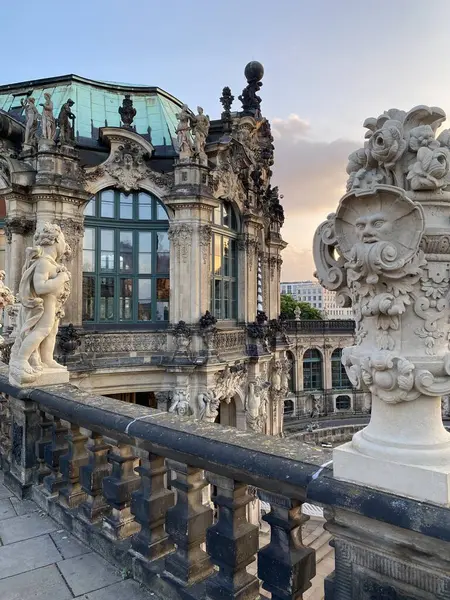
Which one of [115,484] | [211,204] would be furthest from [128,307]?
[115,484]

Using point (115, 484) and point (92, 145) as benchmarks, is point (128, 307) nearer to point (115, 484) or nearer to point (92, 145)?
point (92, 145)

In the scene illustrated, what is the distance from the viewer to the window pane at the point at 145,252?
14492 millimetres

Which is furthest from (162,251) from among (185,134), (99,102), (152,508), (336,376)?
(336,376)

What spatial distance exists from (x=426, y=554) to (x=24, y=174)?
1393 centimetres

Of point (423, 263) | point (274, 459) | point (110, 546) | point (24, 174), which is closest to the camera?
point (423, 263)

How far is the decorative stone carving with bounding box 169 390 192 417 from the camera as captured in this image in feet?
44.6

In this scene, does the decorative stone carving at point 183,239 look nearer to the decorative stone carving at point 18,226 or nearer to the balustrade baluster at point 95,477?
the decorative stone carving at point 18,226

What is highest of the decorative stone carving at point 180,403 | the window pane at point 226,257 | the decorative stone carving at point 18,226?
the decorative stone carving at point 18,226

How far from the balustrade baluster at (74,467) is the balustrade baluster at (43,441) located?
68 cm

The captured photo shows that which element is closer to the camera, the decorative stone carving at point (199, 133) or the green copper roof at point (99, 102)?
the decorative stone carving at point (199, 133)

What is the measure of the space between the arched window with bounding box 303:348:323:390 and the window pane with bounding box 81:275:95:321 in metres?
30.4

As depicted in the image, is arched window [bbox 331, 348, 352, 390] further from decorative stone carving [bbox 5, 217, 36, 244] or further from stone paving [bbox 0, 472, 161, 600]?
stone paving [bbox 0, 472, 161, 600]

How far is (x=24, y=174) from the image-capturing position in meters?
13.4

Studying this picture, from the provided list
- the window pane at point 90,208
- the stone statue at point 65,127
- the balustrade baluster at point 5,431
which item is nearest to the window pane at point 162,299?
the window pane at point 90,208
